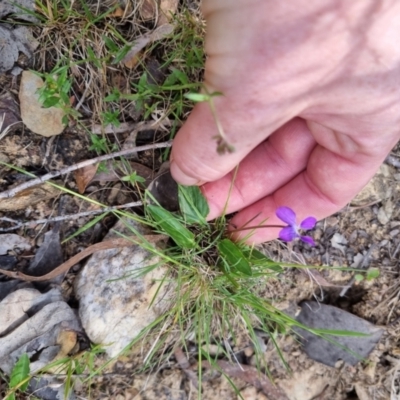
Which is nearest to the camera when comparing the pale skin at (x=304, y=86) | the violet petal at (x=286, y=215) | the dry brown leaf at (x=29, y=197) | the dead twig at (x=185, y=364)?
the pale skin at (x=304, y=86)

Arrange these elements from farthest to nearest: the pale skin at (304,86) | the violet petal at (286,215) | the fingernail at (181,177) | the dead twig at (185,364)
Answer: the dead twig at (185,364), the violet petal at (286,215), the fingernail at (181,177), the pale skin at (304,86)

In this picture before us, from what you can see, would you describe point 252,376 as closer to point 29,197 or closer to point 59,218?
point 59,218

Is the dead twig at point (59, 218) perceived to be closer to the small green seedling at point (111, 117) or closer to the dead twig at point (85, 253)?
the dead twig at point (85, 253)

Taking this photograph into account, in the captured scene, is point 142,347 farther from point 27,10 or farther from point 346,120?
point 27,10

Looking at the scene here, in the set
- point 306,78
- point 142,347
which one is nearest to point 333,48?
point 306,78

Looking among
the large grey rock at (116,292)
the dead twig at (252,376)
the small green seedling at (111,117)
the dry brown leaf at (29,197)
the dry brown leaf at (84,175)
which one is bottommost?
the dead twig at (252,376)

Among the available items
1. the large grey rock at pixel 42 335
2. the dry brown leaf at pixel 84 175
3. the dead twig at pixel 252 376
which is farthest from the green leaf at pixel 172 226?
the dead twig at pixel 252 376
